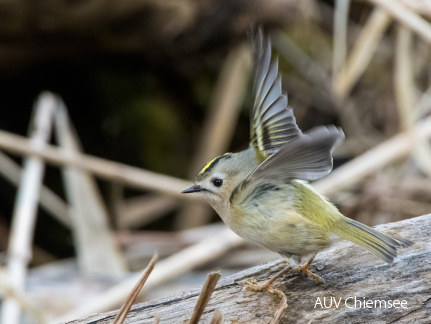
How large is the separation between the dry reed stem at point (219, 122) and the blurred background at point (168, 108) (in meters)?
0.01

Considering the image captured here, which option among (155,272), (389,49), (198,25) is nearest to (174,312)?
(155,272)

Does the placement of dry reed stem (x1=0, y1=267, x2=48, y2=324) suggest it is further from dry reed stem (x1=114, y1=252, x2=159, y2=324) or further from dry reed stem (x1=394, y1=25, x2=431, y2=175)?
dry reed stem (x1=394, y1=25, x2=431, y2=175)

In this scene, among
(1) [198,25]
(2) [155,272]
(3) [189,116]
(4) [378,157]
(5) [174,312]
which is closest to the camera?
(5) [174,312]

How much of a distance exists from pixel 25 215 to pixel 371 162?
195 cm

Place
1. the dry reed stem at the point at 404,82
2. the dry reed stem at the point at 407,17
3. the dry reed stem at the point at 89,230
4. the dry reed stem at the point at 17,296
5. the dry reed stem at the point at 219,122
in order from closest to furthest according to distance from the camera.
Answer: the dry reed stem at the point at 17,296 → the dry reed stem at the point at 407,17 → the dry reed stem at the point at 89,230 → the dry reed stem at the point at 404,82 → the dry reed stem at the point at 219,122

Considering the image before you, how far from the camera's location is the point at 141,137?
4828 mm

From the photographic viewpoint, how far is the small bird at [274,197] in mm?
1514

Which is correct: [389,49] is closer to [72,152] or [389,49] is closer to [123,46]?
Answer: [123,46]

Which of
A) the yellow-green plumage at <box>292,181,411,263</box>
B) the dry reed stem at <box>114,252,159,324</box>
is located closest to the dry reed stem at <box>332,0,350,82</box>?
the yellow-green plumage at <box>292,181,411,263</box>

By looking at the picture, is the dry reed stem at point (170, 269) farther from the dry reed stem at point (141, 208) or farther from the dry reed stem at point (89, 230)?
the dry reed stem at point (141, 208)

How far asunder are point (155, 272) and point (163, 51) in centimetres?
198

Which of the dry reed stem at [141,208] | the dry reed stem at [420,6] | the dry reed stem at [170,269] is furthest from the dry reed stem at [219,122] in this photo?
the dry reed stem at [420,6]

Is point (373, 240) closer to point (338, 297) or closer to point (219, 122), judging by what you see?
point (338, 297)

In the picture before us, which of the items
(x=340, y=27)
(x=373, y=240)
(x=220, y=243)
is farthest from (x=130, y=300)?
(x=340, y=27)
